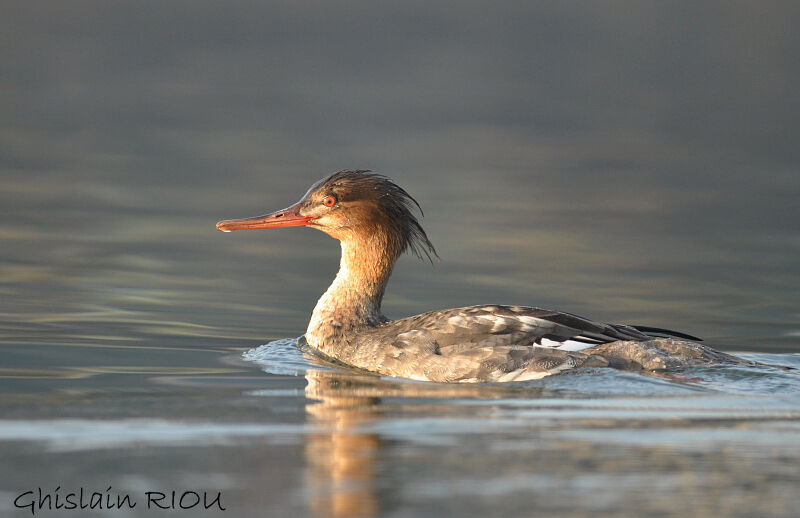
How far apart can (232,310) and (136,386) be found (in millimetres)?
3876

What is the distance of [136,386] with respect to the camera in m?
7.46

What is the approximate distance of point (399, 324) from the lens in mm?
8898

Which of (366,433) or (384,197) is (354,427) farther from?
(384,197)

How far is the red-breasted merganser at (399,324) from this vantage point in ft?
26.8

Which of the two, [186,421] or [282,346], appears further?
[282,346]

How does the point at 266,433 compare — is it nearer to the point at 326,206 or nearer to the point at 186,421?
the point at 186,421

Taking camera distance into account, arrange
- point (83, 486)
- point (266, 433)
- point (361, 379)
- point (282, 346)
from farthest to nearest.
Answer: point (282, 346) < point (361, 379) < point (266, 433) < point (83, 486)

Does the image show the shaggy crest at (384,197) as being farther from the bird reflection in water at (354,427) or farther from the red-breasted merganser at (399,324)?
the bird reflection in water at (354,427)

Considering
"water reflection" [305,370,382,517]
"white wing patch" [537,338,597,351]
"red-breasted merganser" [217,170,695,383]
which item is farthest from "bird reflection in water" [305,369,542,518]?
"white wing patch" [537,338,597,351]

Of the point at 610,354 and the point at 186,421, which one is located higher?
the point at 610,354

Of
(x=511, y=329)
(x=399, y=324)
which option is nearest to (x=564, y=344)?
(x=511, y=329)

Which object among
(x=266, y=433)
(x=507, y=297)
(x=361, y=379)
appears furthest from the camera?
(x=507, y=297)

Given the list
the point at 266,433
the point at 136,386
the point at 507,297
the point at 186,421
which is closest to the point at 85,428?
the point at 186,421

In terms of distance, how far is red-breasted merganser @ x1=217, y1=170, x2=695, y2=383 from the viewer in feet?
26.8
